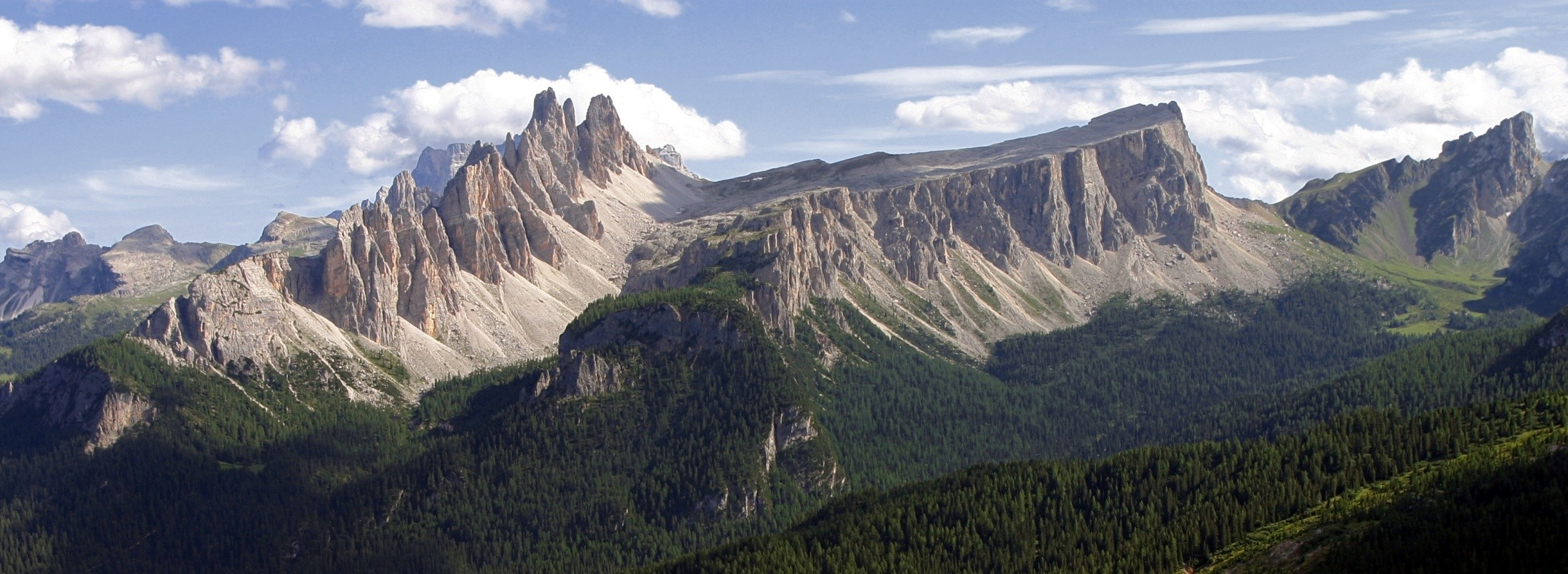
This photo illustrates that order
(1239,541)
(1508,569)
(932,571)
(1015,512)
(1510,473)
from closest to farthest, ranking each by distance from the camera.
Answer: (1508,569)
(1510,473)
(1239,541)
(932,571)
(1015,512)

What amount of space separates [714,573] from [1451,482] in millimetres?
85009

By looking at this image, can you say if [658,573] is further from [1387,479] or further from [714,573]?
[1387,479]

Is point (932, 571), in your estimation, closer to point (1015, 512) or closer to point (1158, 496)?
point (1015, 512)

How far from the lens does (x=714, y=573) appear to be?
186 metres

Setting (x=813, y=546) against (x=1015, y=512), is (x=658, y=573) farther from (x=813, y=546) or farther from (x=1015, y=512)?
(x=1015, y=512)

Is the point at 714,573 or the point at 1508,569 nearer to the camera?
the point at 1508,569

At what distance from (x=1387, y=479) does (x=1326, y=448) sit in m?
12.8

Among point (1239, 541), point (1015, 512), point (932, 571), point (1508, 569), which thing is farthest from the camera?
point (1015, 512)

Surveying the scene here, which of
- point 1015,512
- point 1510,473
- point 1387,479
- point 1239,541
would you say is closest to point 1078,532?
point 1015,512

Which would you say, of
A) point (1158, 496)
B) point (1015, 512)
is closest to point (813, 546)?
point (1015, 512)

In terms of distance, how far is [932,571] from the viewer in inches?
7072

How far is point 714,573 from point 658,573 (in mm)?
11060

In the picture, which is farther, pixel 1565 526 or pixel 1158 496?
pixel 1158 496

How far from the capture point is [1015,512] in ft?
627
